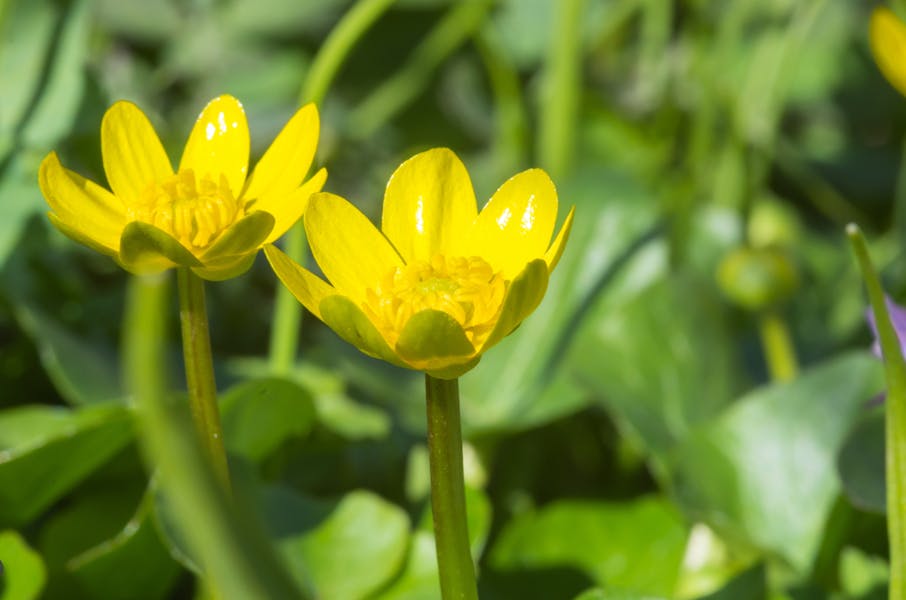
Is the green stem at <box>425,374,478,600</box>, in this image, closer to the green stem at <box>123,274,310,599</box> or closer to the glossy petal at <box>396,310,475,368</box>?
the glossy petal at <box>396,310,475,368</box>

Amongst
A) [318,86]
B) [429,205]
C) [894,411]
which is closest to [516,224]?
[429,205]

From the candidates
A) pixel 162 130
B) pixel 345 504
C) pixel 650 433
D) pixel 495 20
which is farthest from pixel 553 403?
pixel 495 20

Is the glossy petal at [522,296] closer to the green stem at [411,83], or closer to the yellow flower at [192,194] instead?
the yellow flower at [192,194]

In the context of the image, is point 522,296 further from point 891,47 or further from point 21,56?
point 21,56

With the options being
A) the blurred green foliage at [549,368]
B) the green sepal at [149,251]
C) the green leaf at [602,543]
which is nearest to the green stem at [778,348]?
the blurred green foliage at [549,368]

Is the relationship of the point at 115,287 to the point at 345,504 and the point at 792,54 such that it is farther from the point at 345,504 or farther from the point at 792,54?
the point at 792,54

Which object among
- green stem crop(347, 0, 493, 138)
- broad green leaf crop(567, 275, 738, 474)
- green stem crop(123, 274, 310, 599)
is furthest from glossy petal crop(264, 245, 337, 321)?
green stem crop(347, 0, 493, 138)
